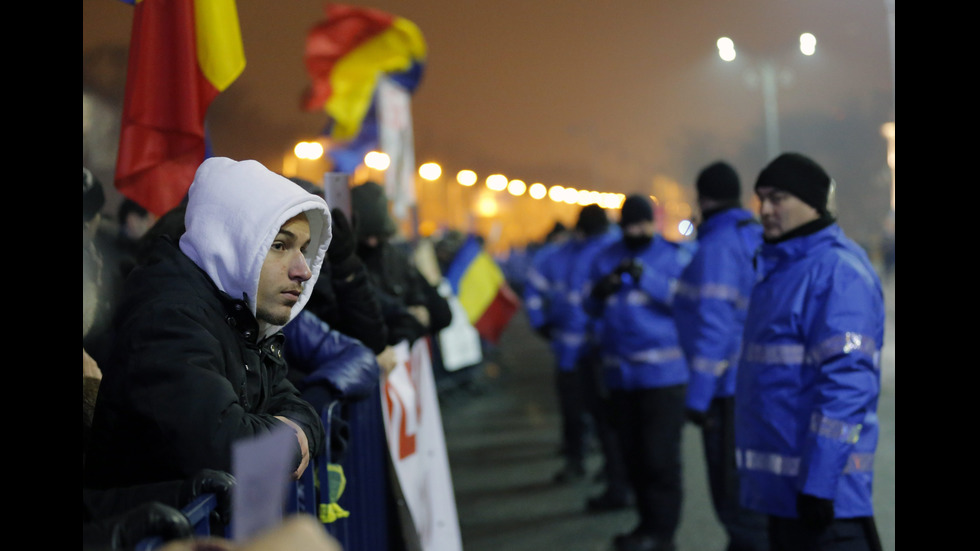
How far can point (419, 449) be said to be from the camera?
540 cm

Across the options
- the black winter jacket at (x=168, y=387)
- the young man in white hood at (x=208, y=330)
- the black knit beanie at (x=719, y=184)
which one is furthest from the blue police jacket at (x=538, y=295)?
the black winter jacket at (x=168, y=387)

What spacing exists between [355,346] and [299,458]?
153cm

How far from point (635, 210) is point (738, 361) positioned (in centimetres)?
298

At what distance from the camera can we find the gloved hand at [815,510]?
380 cm

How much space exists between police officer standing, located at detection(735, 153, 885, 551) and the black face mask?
2.97 metres

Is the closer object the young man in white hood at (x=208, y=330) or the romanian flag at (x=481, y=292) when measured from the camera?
the young man in white hood at (x=208, y=330)

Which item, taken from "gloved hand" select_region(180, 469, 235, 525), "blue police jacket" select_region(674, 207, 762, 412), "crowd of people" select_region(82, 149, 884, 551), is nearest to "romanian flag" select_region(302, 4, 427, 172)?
"crowd of people" select_region(82, 149, 884, 551)

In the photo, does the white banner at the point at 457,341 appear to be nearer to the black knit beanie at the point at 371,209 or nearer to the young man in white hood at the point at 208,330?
the black knit beanie at the point at 371,209

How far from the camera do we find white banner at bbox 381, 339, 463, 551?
16.2 feet

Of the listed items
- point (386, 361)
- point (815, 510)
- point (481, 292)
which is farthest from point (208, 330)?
point (481, 292)

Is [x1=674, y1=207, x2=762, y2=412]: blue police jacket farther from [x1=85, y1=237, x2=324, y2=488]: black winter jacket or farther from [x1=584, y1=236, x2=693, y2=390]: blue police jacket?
[x1=85, y1=237, x2=324, y2=488]: black winter jacket

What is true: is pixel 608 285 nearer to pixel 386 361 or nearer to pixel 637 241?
pixel 637 241
